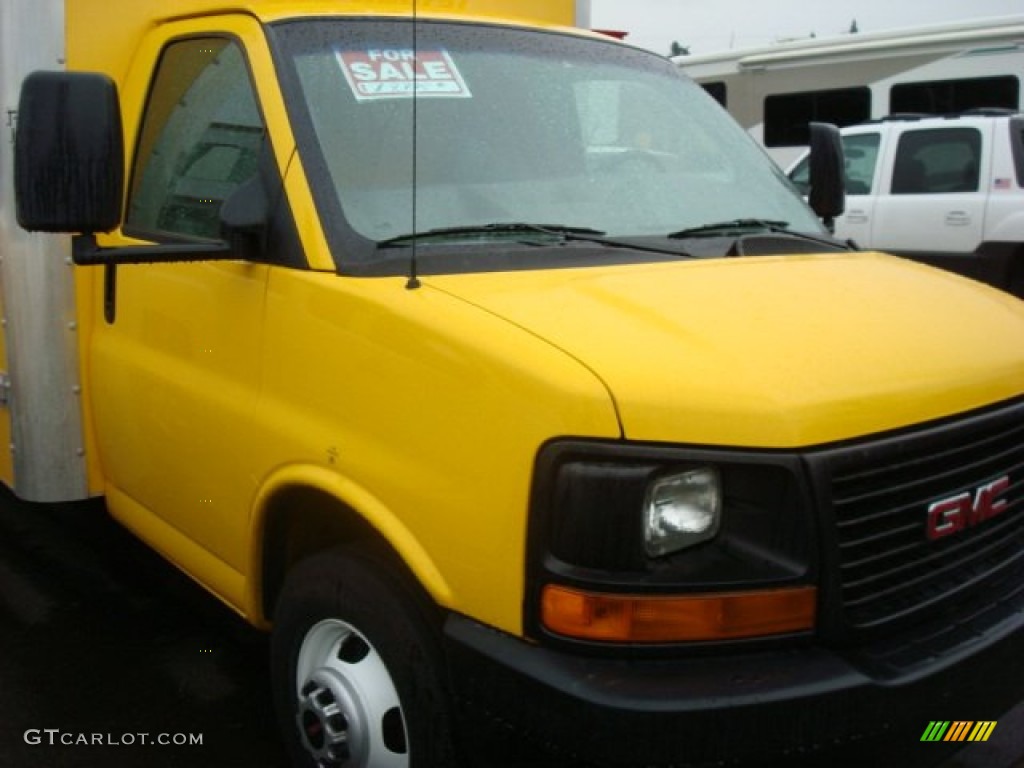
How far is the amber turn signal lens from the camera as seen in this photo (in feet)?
6.75

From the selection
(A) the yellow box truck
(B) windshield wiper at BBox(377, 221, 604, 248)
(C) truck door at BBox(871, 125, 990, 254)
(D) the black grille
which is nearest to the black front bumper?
(A) the yellow box truck

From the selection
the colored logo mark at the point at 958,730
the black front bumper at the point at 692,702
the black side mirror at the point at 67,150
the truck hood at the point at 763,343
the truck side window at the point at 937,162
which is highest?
the truck side window at the point at 937,162

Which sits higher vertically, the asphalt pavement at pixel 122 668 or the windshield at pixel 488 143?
the windshield at pixel 488 143

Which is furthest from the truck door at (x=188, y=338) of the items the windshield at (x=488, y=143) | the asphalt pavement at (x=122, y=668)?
the asphalt pavement at (x=122, y=668)

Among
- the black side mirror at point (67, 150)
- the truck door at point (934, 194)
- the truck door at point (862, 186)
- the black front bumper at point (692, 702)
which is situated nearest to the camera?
the black front bumper at point (692, 702)

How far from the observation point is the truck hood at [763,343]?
6.72ft

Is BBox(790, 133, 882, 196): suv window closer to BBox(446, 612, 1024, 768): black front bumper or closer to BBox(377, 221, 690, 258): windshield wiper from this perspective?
BBox(377, 221, 690, 258): windshield wiper

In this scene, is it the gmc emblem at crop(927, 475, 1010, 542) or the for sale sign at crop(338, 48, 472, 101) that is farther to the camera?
the for sale sign at crop(338, 48, 472, 101)

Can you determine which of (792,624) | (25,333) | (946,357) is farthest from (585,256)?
(25,333)

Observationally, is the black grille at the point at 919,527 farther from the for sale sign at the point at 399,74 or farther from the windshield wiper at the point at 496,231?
the for sale sign at the point at 399,74

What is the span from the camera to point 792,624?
2.10m

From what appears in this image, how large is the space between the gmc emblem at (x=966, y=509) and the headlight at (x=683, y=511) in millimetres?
523

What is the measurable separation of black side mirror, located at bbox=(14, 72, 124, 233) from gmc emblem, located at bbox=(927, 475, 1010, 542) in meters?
2.00

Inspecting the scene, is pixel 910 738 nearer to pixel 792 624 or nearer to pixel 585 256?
pixel 792 624
